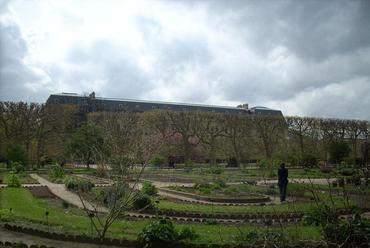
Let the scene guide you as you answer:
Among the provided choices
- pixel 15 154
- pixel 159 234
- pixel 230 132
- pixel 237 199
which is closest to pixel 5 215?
pixel 159 234

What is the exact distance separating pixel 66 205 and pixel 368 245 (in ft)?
42.1

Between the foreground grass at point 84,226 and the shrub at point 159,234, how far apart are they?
24.9 inches

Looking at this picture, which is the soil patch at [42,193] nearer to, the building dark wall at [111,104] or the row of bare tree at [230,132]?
the row of bare tree at [230,132]

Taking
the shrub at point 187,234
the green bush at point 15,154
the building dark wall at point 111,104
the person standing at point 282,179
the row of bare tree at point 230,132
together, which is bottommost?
the shrub at point 187,234

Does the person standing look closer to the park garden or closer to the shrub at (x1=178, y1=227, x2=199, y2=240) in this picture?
the park garden

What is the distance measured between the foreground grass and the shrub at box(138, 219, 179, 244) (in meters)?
0.63

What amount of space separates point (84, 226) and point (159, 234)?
3.51 meters

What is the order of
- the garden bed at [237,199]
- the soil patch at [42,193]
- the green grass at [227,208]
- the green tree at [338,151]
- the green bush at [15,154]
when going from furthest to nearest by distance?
the green tree at [338,151] → the green bush at [15,154] → the soil patch at [42,193] → the garden bed at [237,199] → the green grass at [227,208]

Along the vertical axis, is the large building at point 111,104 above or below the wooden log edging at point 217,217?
above

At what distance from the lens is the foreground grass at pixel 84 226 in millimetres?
10805

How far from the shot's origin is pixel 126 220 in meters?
13.9

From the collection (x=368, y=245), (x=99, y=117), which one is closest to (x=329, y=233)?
(x=368, y=245)

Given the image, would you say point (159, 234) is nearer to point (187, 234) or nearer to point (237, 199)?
point (187, 234)

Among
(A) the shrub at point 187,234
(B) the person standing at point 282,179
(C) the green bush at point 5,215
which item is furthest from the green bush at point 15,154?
(A) the shrub at point 187,234
